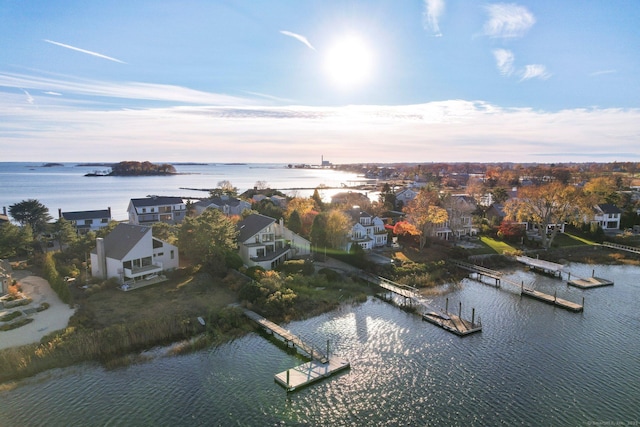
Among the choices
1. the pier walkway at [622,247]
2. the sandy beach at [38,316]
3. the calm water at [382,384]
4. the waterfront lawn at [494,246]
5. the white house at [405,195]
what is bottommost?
the calm water at [382,384]

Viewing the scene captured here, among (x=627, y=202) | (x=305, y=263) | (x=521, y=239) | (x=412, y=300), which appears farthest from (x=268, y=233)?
(x=627, y=202)

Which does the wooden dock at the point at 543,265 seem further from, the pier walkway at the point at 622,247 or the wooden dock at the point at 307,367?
the wooden dock at the point at 307,367

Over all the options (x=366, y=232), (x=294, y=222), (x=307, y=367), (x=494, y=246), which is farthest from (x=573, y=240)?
(x=307, y=367)

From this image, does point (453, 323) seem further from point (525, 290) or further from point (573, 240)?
point (573, 240)

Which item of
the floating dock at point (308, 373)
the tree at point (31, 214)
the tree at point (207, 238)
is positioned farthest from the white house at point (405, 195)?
the tree at point (31, 214)

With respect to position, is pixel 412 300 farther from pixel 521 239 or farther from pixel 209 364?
pixel 521 239
